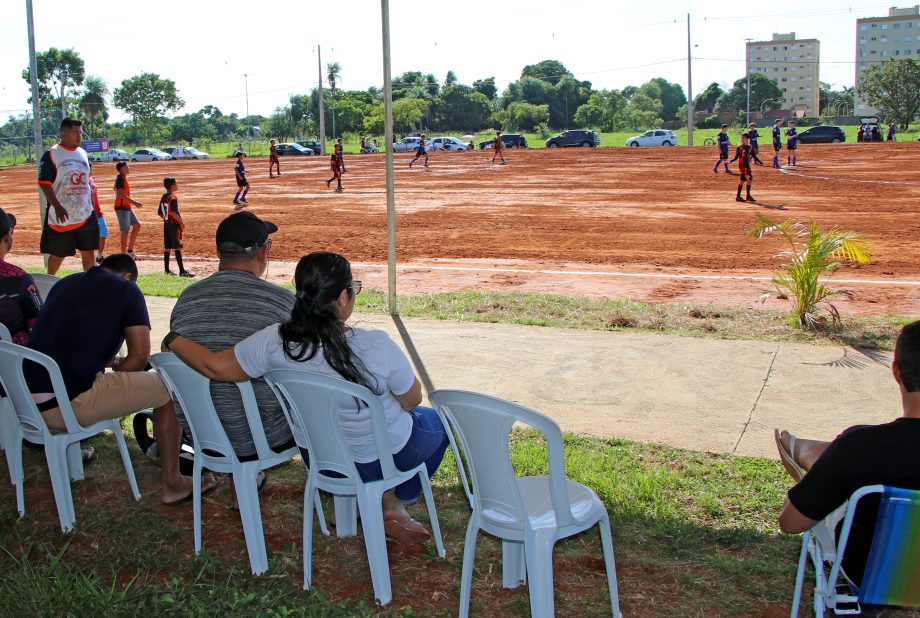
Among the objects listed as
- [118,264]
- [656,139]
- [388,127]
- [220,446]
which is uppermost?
[656,139]

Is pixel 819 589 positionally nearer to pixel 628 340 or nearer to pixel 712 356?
pixel 712 356

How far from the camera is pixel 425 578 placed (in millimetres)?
4195

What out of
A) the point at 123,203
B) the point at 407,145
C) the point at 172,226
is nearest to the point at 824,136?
the point at 407,145

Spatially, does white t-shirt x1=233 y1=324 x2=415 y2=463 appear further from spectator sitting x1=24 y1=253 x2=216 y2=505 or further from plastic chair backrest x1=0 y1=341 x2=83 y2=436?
plastic chair backrest x1=0 y1=341 x2=83 y2=436

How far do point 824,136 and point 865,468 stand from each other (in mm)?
54559

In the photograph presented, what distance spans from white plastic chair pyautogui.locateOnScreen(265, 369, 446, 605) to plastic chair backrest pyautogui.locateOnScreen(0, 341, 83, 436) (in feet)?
4.27

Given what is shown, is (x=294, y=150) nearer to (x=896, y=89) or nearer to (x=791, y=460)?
(x=896, y=89)

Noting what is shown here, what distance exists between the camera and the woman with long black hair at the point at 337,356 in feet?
12.7

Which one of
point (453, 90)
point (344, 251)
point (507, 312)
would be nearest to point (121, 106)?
point (453, 90)

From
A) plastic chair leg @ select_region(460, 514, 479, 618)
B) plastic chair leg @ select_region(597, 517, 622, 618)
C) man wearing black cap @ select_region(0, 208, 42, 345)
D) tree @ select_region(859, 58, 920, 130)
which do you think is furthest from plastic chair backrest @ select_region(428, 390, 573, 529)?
tree @ select_region(859, 58, 920, 130)

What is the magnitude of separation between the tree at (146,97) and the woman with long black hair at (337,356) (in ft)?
344

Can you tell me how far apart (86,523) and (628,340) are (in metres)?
5.29

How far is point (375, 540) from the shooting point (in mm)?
3867

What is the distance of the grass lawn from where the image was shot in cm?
386
